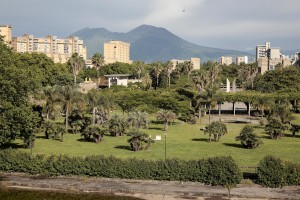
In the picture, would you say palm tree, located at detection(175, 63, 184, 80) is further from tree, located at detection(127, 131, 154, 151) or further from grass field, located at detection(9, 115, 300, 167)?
tree, located at detection(127, 131, 154, 151)

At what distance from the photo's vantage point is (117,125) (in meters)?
53.0

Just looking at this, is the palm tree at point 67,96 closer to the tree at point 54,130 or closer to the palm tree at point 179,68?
the tree at point 54,130

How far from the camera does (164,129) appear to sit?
2345 inches

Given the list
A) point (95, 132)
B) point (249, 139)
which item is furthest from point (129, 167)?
point (249, 139)

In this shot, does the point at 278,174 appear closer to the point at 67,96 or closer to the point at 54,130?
the point at 54,130

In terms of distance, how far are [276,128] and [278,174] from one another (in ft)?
77.5

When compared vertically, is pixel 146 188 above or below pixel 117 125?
below

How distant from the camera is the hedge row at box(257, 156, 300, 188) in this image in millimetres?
28856

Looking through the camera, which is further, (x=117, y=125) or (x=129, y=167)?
(x=117, y=125)

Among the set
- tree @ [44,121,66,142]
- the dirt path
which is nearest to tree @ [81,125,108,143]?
tree @ [44,121,66,142]

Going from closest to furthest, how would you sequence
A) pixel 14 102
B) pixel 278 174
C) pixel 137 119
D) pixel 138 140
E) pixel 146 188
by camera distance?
pixel 146 188
pixel 278 174
pixel 14 102
pixel 138 140
pixel 137 119

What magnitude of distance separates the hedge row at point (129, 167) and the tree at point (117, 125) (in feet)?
68.2

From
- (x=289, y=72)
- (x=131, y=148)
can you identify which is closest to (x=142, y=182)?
(x=131, y=148)

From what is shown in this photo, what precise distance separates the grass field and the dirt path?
24.6ft
